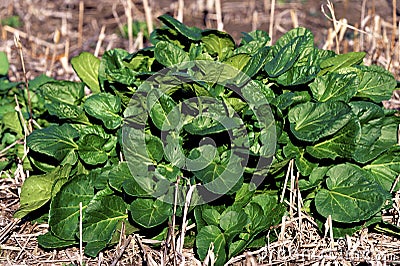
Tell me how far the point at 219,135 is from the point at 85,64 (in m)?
0.87

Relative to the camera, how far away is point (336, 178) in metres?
2.33

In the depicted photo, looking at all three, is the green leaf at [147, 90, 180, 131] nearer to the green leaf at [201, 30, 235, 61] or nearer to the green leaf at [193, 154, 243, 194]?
the green leaf at [193, 154, 243, 194]

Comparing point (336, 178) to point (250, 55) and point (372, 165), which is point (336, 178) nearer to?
point (372, 165)

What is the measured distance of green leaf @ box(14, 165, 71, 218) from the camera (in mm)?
2432

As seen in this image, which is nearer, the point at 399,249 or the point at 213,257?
the point at 213,257

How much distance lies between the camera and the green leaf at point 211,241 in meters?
2.14

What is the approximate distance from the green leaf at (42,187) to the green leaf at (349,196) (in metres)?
1.09

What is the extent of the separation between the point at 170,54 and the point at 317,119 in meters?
0.67

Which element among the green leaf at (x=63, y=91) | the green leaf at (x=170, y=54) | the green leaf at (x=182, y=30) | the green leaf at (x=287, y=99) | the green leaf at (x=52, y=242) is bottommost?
the green leaf at (x=52, y=242)

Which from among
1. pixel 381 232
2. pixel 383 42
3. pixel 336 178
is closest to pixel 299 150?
pixel 336 178

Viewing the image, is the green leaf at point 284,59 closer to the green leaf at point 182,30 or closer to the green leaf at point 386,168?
the green leaf at point 182,30

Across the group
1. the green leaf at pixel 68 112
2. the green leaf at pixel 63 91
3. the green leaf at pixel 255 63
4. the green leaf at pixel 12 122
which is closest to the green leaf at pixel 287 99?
the green leaf at pixel 255 63

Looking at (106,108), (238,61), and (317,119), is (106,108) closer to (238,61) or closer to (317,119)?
(238,61)

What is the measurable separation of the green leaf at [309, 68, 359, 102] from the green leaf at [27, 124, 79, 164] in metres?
1.07
